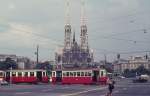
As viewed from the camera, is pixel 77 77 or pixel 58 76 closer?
pixel 77 77

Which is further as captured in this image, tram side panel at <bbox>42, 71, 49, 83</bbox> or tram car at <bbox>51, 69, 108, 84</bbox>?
tram side panel at <bbox>42, 71, 49, 83</bbox>

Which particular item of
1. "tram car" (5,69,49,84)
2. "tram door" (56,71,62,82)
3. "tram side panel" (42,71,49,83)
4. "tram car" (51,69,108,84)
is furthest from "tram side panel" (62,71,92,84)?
"tram side panel" (42,71,49,83)

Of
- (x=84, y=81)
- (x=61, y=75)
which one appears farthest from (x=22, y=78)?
(x=84, y=81)

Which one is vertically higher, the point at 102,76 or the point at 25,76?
the point at 25,76

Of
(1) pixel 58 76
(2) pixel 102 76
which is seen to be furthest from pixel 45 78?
(2) pixel 102 76

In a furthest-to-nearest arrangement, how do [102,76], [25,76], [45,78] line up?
1. [45,78]
2. [25,76]
3. [102,76]

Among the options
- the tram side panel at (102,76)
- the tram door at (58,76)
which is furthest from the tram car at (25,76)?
the tram side panel at (102,76)

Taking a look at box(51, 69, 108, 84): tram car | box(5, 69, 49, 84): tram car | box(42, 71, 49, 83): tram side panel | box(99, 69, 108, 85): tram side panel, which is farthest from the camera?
box(42, 71, 49, 83): tram side panel

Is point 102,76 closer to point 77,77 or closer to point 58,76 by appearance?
point 77,77

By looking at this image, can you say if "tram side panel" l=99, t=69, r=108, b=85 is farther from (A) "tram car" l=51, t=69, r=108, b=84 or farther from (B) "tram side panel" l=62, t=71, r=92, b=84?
(B) "tram side panel" l=62, t=71, r=92, b=84

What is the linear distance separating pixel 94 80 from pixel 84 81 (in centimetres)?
199

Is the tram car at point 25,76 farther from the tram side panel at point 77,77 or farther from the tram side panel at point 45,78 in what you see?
the tram side panel at point 77,77

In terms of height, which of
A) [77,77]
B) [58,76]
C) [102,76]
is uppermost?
[58,76]

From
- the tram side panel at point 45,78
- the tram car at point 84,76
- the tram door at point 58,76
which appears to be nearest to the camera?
the tram car at point 84,76
